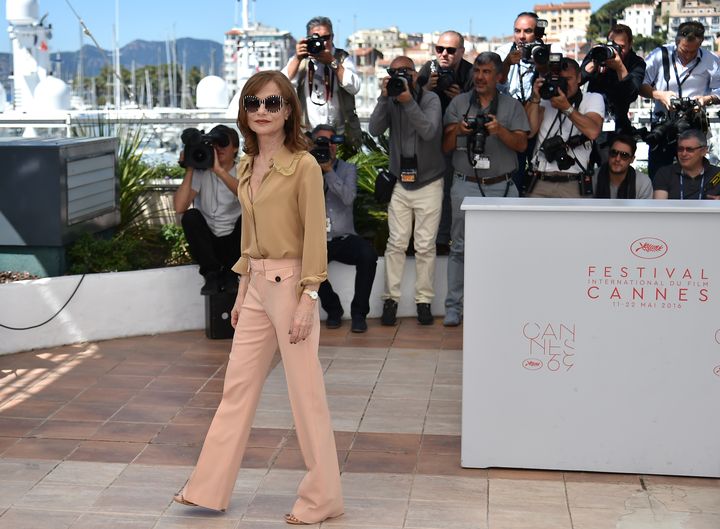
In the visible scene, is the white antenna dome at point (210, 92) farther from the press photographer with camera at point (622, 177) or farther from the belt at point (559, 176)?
the press photographer with camera at point (622, 177)

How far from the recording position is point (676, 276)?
16.0ft

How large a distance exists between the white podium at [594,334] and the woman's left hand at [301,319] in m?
0.95

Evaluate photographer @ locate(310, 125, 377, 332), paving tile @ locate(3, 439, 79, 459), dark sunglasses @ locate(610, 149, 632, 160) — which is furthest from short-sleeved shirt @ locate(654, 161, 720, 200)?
paving tile @ locate(3, 439, 79, 459)

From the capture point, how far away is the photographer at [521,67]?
823 cm

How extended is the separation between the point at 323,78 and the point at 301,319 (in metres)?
4.51

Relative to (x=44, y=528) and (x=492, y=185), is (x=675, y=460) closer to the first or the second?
(x=44, y=528)

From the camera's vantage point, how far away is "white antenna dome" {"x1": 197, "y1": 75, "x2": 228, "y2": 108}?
1578 cm

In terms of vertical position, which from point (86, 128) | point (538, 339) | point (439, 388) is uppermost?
point (86, 128)

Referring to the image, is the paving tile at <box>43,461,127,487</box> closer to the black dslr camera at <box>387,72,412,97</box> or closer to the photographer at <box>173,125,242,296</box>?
the photographer at <box>173,125,242,296</box>

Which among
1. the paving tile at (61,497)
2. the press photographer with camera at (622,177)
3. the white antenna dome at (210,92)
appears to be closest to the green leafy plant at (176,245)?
the press photographer with camera at (622,177)

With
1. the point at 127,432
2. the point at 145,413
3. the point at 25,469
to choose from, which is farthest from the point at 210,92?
the point at 25,469

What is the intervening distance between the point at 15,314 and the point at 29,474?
252cm

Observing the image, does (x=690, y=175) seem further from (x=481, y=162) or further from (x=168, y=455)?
(x=168, y=455)

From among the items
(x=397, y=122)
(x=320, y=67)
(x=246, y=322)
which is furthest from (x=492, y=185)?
(x=246, y=322)
